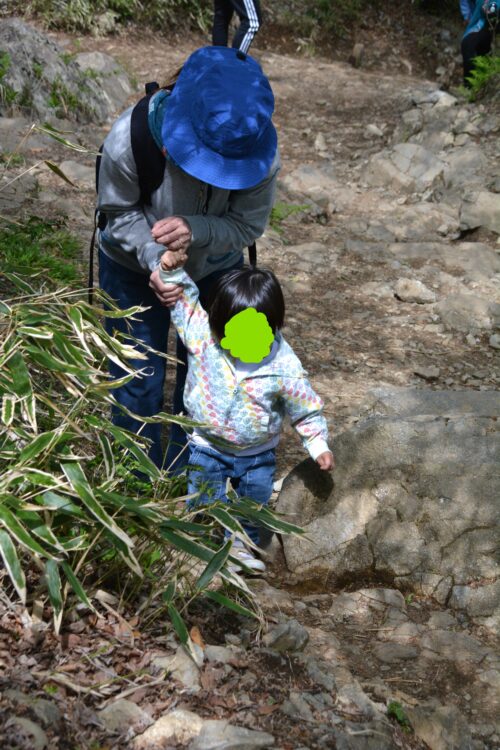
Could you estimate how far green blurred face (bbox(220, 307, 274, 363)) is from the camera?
3.01 m

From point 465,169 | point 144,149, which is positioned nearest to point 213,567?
point 144,149

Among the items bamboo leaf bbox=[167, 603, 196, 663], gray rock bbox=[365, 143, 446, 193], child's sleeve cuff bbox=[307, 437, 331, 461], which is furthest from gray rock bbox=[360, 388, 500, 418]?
gray rock bbox=[365, 143, 446, 193]

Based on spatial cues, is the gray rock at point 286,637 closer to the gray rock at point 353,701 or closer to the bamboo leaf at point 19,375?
the gray rock at point 353,701

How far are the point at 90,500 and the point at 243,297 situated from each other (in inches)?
42.4

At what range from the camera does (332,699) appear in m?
2.40

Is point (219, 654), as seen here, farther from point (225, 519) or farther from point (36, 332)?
point (36, 332)

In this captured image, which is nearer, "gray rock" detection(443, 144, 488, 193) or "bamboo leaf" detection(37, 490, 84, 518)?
"bamboo leaf" detection(37, 490, 84, 518)

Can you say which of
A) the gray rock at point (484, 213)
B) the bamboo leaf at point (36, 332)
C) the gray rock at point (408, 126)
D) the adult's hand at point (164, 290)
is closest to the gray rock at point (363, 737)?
the bamboo leaf at point (36, 332)

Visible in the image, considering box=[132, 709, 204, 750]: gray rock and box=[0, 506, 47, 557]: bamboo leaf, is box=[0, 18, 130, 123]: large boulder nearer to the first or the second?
box=[0, 506, 47, 557]: bamboo leaf

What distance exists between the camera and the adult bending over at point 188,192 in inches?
107

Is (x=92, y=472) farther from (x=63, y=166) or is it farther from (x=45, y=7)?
(x=45, y=7)

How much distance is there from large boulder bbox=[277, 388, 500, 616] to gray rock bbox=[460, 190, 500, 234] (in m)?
4.31

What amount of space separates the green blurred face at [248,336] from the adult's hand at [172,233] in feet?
1.12

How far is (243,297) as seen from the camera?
3020 millimetres
